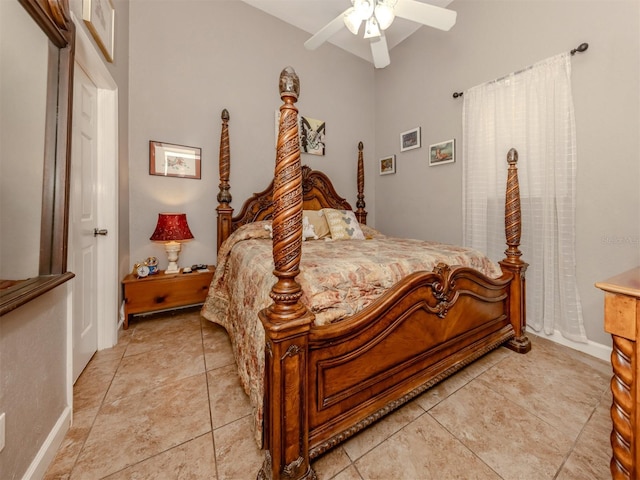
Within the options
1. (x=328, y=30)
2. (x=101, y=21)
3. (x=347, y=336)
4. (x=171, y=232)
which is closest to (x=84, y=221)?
(x=171, y=232)

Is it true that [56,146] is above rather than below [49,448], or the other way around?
above

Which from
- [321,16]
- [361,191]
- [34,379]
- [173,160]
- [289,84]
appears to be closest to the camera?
[289,84]

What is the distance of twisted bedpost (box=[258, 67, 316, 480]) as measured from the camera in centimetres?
88

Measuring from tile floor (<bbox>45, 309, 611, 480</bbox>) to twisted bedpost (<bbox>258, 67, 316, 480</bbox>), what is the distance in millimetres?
236

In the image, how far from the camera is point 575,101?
1995mm

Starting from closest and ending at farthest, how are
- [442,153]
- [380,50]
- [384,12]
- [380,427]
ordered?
[380,427], [384,12], [380,50], [442,153]

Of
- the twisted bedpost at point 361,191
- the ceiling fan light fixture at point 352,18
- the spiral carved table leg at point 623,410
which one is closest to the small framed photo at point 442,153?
the twisted bedpost at point 361,191

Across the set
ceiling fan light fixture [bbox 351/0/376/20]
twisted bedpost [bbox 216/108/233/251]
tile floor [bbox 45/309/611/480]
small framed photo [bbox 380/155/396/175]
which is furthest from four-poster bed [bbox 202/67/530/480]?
small framed photo [bbox 380/155/396/175]

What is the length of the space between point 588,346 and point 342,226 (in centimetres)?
219

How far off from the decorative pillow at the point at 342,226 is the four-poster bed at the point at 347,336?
42.0 inches

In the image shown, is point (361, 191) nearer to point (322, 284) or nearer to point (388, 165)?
point (388, 165)

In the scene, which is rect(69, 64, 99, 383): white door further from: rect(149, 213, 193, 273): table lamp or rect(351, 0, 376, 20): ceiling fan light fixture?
rect(351, 0, 376, 20): ceiling fan light fixture

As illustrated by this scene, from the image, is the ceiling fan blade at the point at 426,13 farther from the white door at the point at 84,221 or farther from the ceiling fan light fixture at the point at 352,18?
the white door at the point at 84,221

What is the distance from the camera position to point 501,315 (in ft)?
6.36
